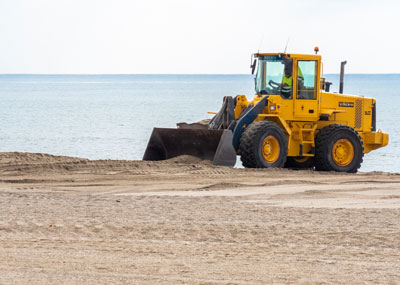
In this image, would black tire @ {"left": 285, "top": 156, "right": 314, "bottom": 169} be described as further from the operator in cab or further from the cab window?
the operator in cab

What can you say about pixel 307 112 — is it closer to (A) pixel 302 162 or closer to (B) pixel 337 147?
(B) pixel 337 147

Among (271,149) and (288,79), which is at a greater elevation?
(288,79)

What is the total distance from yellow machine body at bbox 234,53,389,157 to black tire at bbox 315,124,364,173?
0.75ft

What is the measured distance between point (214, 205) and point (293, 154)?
560cm

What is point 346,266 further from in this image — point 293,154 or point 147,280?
point 293,154

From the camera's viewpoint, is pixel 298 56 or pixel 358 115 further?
pixel 358 115

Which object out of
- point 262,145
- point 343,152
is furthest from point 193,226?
point 343,152

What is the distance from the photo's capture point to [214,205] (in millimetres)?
11672

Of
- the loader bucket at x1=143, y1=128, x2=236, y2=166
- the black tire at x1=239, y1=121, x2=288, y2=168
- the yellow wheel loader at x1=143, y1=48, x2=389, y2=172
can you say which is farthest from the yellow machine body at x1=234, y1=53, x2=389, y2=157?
the loader bucket at x1=143, y1=128, x2=236, y2=166

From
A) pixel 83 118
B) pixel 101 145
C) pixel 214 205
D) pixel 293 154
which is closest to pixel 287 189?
pixel 214 205

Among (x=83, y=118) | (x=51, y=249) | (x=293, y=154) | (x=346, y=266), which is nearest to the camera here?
(x=346, y=266)

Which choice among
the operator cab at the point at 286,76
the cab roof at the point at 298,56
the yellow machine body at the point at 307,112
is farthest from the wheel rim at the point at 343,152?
the cab roof at the point at 298,56

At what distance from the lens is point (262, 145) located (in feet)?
52.4

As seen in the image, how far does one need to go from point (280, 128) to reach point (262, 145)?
0.70 meters
